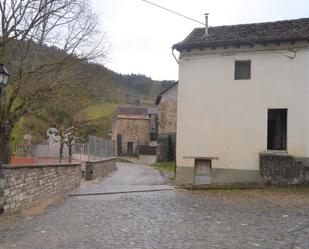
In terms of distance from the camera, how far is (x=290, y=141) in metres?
19.3

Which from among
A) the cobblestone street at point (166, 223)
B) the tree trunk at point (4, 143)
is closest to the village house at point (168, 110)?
the tree trunk at point (4, 143)

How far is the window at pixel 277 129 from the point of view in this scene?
20797 millimetres

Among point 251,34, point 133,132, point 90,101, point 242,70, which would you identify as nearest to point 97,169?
point 90,101

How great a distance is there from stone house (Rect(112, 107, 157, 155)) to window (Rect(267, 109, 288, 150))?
45323mm

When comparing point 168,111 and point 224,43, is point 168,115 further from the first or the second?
point 224,43

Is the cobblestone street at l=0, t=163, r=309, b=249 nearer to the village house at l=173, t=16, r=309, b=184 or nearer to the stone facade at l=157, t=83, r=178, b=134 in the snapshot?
the village house at l=173, t=16, r=309, b=184

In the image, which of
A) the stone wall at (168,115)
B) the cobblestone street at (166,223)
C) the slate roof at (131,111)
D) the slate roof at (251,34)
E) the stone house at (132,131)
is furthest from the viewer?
the slate roof at (131,111)

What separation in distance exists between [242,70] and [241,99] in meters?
1.34

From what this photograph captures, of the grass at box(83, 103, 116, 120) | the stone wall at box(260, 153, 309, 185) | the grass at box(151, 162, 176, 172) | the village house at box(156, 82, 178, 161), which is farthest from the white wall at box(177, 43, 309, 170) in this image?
the grass at box(83, 103, 116, 120)

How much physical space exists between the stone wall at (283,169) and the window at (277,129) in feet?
4.88

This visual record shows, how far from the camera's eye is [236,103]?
2038cm

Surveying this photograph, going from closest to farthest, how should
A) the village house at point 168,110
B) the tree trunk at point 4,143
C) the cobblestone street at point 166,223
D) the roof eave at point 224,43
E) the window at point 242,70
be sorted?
the cobblestone street at point 166,223
the roof eave at point 224,43
the tree trunk at point 4,143
the window at point 242,70
the village house at point 168,110

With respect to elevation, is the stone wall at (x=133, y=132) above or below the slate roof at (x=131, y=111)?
below

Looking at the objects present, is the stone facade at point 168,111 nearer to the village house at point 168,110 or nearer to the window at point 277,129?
the village house at point 168,110
